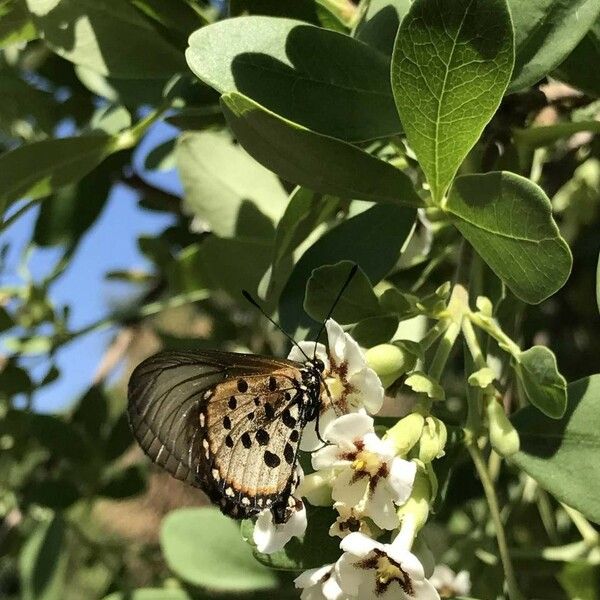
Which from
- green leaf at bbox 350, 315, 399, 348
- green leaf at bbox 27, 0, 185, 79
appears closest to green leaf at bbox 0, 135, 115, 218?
green leaf at bbox 27, 0, 185, 79

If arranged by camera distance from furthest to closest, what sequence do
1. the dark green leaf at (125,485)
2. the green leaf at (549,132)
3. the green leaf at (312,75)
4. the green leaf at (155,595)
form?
Answer: the dark green leaf at (125,485), the green leaf at (155,595), the green leaf at (549,132), the green leaf at (312,75)

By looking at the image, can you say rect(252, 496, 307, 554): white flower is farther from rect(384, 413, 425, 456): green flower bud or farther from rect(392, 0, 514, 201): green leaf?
rect(392, 0, 514, 201): green leaf

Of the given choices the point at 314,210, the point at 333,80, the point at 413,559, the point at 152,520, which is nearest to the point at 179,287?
the point at 314,210

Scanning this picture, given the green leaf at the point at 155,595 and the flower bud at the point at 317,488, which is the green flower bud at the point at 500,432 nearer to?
the flower bud at the point at 317,488

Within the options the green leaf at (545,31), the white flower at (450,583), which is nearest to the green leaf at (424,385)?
the green leaf at (545,31)

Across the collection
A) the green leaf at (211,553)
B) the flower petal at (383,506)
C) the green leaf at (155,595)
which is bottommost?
the green leaf at (211,553)

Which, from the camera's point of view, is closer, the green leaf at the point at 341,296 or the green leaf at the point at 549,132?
the green leaf at the point at 341,296

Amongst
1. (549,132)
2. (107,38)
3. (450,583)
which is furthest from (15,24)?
(450,583)
